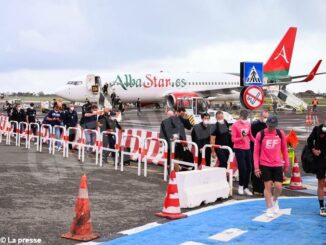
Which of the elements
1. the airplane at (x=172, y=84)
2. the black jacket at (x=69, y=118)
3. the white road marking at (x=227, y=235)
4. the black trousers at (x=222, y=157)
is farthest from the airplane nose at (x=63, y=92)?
the white road marking at (x=227, y=235)

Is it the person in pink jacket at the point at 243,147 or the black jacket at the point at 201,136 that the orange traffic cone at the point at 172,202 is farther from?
the black jacket at the point at 201,136

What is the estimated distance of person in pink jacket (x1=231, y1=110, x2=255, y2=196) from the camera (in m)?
10.5

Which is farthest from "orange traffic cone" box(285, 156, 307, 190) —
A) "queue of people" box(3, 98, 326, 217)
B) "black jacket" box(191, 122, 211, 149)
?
"black jacket" box(191, 122, 211, 149)

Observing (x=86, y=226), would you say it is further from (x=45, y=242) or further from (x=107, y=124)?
(x=107, y=124)

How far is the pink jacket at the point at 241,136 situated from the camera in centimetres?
1056

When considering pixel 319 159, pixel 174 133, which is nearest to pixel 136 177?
pixel 174 133

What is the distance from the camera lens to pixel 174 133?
12555 millimetres

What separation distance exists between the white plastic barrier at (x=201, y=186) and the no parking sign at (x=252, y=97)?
255 cm

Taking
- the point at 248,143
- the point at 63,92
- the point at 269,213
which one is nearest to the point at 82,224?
the point at 269,213

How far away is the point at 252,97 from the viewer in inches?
472

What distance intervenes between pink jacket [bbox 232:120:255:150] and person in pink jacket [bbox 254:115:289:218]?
2.04 m

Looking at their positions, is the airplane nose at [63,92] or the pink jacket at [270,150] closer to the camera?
the pink jacket at [270,150]

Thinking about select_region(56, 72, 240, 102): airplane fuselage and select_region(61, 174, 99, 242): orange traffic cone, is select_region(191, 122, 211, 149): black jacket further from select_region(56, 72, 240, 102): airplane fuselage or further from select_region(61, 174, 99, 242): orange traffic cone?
select_region(56, 72, 240, 102): airplane fuselage

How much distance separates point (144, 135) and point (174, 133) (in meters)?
2.72
